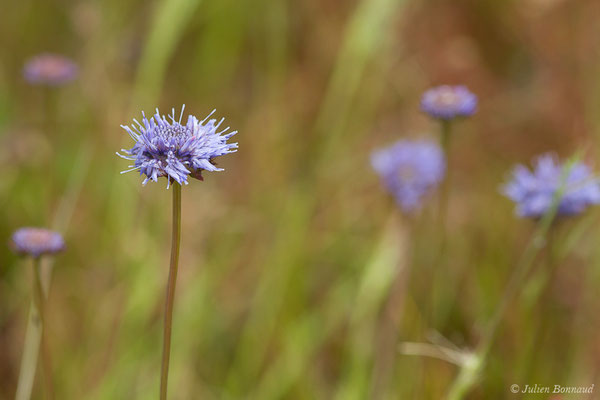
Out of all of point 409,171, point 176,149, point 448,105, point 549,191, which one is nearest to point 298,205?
point 409,171

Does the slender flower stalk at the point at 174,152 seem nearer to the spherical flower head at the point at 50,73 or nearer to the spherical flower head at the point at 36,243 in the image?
the spherical flower head at the point at 36,243

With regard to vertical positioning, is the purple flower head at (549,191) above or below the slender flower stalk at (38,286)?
above

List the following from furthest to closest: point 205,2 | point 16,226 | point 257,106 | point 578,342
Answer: point 205,2 → point 257,106 → point 16,226 → point 578,342

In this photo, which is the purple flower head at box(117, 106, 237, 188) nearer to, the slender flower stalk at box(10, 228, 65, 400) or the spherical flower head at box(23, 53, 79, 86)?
the slender flower stalk at box(10, 228, 65, 400)

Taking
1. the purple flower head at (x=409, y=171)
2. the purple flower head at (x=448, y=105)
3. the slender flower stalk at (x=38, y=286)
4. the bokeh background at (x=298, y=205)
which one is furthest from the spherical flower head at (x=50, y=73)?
the purple flower head at (x=448, y=105)

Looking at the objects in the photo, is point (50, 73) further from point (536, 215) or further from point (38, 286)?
point (536, 215)

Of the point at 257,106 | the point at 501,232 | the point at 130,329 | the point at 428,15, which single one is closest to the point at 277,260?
the point at 130,329

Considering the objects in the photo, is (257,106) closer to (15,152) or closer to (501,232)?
(15,152)
